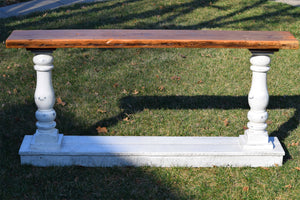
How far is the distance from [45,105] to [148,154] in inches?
41.1

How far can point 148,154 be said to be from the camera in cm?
385

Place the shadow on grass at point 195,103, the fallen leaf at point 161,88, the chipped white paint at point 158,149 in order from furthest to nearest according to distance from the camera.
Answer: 1. the fallen leaf at point 161,88
2. the shadow on grass at point 195,103
3. the chipped white paint at point 158,149

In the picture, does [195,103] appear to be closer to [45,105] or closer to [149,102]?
[149,102]

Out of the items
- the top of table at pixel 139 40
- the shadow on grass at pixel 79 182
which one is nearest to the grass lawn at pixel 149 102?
the shadow on grass at pixel 79 182

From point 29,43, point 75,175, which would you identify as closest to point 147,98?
point 75,175

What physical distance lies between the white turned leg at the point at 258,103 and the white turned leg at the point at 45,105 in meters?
1.78

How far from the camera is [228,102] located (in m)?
5.23

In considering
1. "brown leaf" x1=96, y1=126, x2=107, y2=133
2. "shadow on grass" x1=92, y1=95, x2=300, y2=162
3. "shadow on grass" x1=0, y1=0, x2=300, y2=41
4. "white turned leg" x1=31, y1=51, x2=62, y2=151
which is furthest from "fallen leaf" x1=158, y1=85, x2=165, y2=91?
"shadow on grass" x1=0, y1=0, x2=300, y2=41

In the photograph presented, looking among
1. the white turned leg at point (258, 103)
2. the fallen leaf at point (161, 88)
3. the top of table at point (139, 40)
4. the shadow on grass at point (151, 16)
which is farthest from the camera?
the shadow on grass at point (151, 16)

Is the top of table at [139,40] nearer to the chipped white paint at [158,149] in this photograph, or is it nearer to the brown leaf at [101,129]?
the chipped white paint at [158,149]

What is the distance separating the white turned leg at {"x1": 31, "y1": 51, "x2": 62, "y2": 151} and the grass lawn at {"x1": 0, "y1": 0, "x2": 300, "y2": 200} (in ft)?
0.80

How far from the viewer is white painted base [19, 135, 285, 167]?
12.6 ft

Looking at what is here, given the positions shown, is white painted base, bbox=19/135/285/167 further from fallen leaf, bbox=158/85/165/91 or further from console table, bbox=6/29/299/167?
fallen leaf, bbox=158/85/165/91

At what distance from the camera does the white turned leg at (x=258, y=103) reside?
362 centimetres
